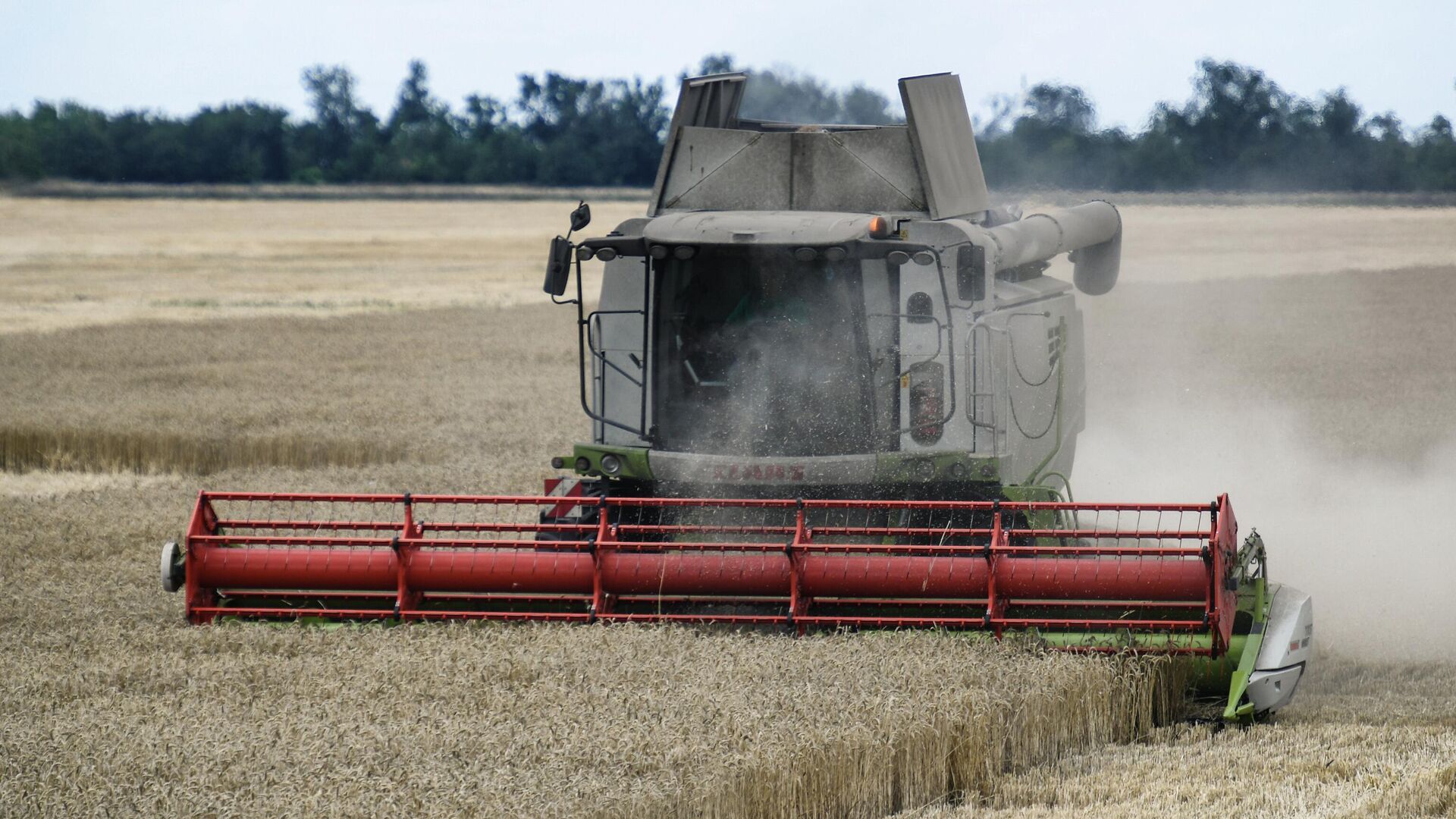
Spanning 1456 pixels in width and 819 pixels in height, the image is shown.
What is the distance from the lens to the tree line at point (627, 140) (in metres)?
12.0

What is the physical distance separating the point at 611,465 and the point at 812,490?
39.4 inches

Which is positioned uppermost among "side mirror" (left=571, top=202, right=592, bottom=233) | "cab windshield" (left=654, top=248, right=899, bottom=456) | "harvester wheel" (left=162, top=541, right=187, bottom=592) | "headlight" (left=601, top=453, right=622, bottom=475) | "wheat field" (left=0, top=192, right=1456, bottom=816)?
"side mirror" (left=571, top=202, right=592, bottom=233)

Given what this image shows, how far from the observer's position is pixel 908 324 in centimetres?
730

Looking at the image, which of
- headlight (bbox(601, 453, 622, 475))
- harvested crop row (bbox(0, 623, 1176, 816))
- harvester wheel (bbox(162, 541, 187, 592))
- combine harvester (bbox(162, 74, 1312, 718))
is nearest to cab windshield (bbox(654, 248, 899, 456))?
combine harvester (bbox(162, 74, 1312, 718))

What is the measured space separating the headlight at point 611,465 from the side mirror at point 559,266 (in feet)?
2.82

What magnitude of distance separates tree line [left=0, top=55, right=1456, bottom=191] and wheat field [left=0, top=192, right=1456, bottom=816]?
5.10 feet

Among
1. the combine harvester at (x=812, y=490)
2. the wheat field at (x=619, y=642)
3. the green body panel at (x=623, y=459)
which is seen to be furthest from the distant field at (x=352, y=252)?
the green body panel at (x=623, y=459)

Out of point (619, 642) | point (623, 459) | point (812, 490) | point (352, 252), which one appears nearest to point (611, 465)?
point (623, 459)

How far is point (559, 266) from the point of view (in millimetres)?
7297

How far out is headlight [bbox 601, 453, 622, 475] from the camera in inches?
297

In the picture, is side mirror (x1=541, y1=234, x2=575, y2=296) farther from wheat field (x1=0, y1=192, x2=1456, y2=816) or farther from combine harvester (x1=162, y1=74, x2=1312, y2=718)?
wheat field (x1=0, y1=192, x2=1456, y2=816)

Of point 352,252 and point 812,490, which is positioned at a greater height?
point 352,252

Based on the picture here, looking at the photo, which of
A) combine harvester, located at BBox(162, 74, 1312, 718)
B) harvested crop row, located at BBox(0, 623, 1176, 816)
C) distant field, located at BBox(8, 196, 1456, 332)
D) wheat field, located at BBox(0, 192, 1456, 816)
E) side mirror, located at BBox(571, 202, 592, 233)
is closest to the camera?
harvested crop row, located at BBox(0, 623, 1176, 816)

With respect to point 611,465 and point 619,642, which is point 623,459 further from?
point 619,642
